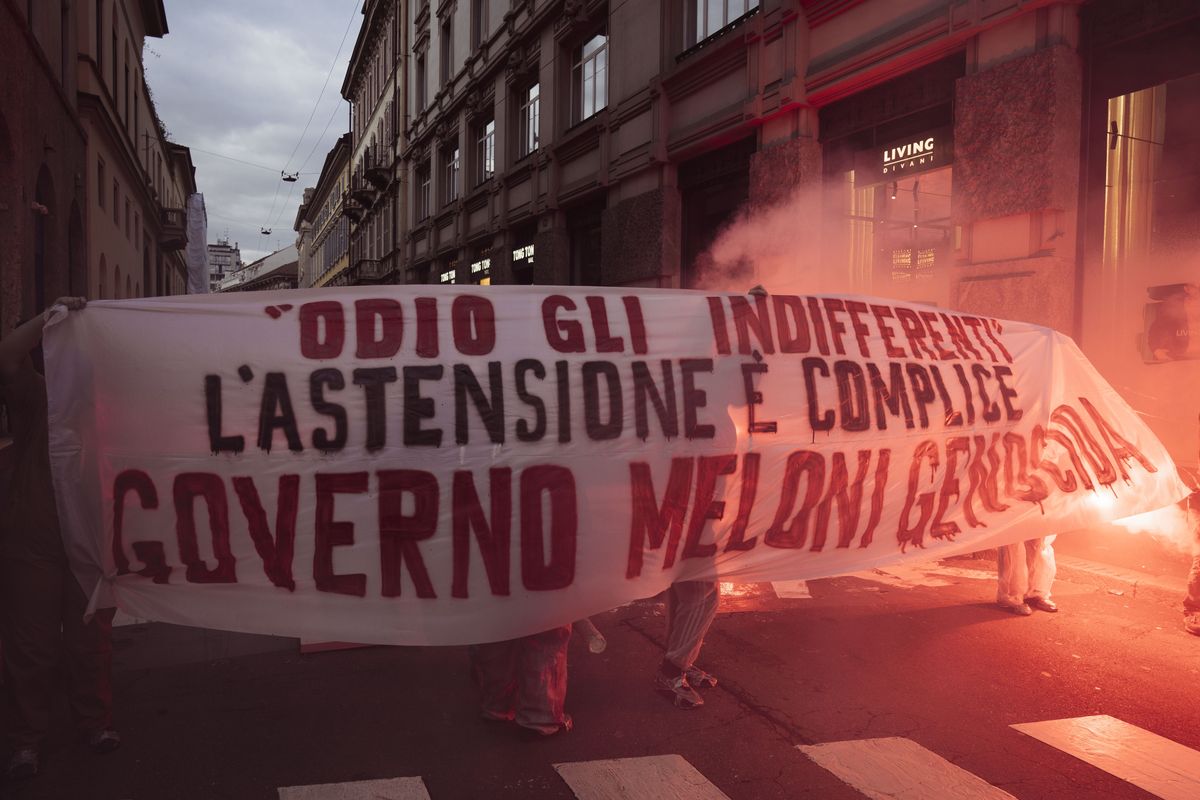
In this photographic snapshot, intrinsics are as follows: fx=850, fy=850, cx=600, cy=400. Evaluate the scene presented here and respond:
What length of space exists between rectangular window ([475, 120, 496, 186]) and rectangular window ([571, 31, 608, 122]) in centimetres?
452

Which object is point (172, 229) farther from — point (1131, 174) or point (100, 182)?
point (1131, 174)

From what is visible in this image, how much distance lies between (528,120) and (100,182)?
10.1 meters

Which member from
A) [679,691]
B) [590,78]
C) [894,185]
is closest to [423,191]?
[590,78]

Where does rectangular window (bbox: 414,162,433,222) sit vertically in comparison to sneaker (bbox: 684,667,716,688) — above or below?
above

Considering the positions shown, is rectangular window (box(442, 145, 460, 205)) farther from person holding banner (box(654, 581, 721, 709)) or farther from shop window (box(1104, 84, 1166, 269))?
person holding banner (box(654, 581, 721, 709))

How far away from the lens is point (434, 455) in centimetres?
371

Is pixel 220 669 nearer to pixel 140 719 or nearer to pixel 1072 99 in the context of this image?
pixel 140 719

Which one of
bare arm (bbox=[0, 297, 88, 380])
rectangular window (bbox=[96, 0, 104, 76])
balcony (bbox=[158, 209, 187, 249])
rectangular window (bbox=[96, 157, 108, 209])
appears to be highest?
rectangular window (bbox=[96, 0, 104, 76])

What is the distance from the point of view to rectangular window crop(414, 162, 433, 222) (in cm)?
2816

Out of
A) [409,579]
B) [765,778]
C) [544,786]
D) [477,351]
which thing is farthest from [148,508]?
[765,778]

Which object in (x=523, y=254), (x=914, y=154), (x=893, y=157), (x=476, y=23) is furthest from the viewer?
(x=476, y=23)

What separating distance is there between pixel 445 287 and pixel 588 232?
1292 centimetres

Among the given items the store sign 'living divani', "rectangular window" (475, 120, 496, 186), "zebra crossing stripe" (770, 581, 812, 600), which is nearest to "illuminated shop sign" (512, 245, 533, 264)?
"rectangular window" (475, 120, 496, 186)

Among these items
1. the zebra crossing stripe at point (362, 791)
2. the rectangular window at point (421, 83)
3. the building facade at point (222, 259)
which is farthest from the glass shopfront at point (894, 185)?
the building facade at point (222, 259)
